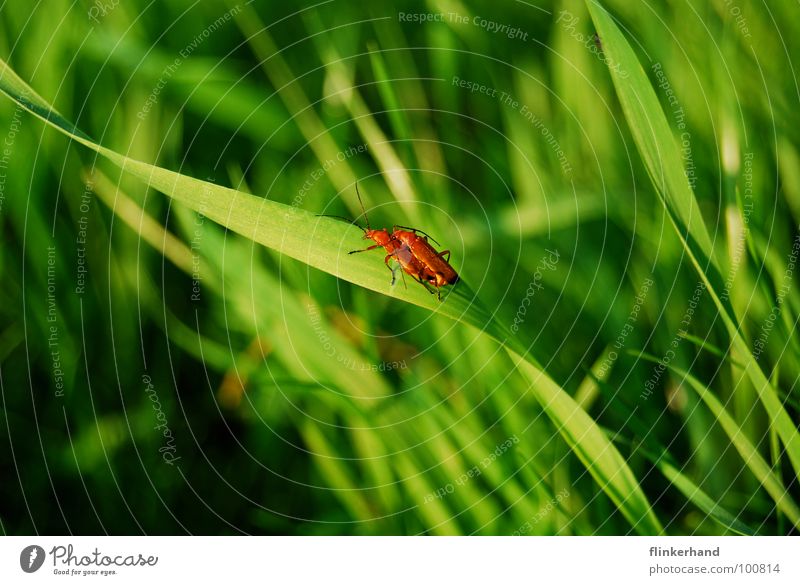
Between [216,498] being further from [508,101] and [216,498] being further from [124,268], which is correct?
[508,101]

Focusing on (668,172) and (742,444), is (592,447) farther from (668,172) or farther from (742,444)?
(668,172)

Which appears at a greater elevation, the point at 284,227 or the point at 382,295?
the point at 284,227

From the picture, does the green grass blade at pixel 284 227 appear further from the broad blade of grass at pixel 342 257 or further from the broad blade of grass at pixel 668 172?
the broad blade of grass at pixel 668 172
